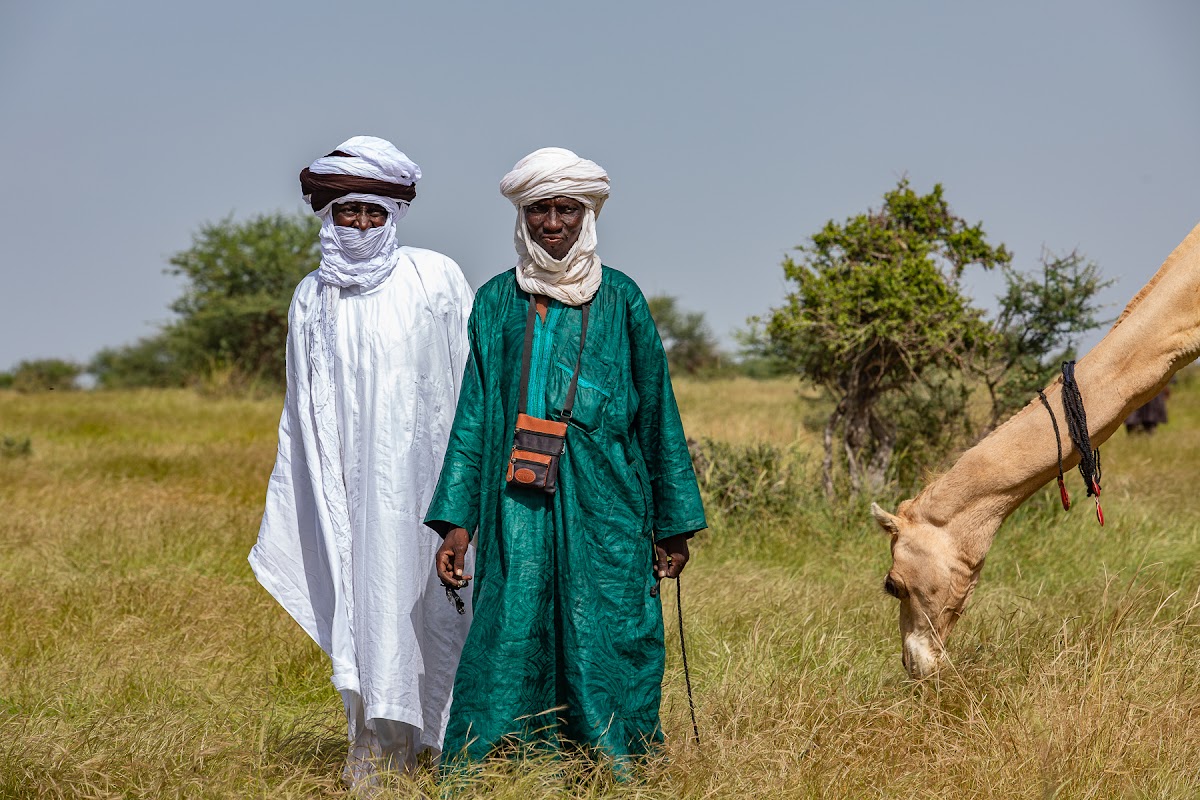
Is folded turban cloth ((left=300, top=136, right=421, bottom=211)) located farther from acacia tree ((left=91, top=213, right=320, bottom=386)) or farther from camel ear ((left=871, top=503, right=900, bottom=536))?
acacia tree ((left=91, top=213, right=320, bottom=386))

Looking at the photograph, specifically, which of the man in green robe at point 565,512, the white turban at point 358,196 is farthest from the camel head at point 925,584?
the white turban at point 358,196

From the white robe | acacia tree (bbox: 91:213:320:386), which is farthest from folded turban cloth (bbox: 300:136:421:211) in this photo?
acacia tree (bbox: 91:213:320:386)

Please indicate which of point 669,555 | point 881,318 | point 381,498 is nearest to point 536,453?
point 669,555

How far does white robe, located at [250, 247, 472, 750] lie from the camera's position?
4.00m

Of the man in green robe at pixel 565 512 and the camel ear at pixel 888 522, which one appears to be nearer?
the man in green robe at pixel 565 512

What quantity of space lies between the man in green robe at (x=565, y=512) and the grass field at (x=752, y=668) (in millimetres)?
191

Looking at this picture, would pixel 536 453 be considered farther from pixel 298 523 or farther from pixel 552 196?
pixel 298 523

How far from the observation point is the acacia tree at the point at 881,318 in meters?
8.16

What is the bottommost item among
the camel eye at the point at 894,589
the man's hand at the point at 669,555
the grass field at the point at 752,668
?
the grass field at the point at 752,668

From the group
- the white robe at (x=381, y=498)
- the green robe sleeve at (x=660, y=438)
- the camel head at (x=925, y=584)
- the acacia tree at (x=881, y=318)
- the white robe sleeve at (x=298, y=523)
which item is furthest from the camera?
the acacia tree at (x=881, y=318)

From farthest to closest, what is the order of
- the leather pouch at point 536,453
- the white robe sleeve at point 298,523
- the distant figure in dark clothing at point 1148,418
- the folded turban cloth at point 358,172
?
the distant figure in dark clothing at point 1148,418 < the white robe sleeve at point 298,523 < the folded turban cloth at point 358,172 < the leather pouch at point 536,453

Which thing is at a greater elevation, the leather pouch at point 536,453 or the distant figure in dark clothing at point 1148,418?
the leather pouch at point 536,453

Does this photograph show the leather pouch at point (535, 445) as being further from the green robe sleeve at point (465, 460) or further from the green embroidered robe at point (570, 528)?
the green robe sleeve at point (465, 460)

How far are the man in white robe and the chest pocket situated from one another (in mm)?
651
